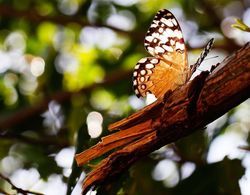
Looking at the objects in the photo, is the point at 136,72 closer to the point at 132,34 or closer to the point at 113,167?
the point at 113,167

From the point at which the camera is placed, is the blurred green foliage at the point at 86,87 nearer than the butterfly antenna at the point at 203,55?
No

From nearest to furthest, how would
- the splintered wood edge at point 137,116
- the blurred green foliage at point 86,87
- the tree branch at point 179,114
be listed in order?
the tree branch at point 179,114
the splintered wood edge at point 137,116
the blurred green foliage at point 86,87

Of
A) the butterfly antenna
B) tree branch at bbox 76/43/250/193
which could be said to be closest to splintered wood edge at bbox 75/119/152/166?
tree branch at bbox 76/43/250/193

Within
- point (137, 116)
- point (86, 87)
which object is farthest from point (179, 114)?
point (86, 87)

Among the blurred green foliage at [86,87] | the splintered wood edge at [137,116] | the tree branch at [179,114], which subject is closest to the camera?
the tree branch at [179,114]

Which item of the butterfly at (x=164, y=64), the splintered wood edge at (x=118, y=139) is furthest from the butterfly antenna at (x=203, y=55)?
the splintered wood edge at (x=118, y=139)

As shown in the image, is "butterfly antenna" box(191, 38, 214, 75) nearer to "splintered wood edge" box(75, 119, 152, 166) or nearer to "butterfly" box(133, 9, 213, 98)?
"butterfly" box(133, 9, 213, 98)

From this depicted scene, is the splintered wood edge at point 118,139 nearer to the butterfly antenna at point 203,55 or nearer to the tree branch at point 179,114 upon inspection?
the tree branch at point 179,114
